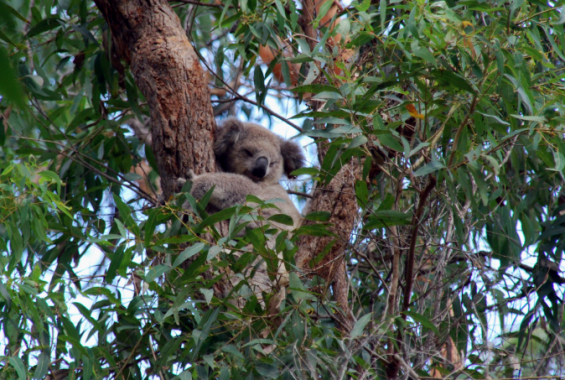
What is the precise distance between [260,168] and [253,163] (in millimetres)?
Result: 72

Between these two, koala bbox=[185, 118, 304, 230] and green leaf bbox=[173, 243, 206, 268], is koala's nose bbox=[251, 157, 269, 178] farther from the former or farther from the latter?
green leaf bbox=[173, 243, 206, 268]

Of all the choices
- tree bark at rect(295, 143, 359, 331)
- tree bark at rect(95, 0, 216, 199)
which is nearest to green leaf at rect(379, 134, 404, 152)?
tree bark at rect(295, 143, 359, 331)

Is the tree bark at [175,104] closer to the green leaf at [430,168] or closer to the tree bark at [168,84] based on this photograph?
the tree bark at [168,84]

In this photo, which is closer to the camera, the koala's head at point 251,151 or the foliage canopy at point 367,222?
the foliage canopy at point 367,222

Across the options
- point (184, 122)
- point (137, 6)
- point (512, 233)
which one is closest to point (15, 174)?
point (184, 122)

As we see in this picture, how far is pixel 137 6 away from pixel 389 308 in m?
1.73

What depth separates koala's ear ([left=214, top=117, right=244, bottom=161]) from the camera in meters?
2.99

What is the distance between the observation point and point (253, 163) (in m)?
3.17

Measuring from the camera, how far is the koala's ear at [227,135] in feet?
9.82

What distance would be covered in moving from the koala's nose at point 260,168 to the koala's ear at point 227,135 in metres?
0.19

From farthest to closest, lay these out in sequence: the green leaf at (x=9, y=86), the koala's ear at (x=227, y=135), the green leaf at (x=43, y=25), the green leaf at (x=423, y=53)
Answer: the koala's ear at (x=227, y=135), the green leaf at (x=43, y=25), the green leaf at (x=423, y=53), the green leaf at (x=9, y=86)

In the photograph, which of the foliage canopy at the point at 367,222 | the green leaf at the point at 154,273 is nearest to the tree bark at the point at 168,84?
the foliage canopy at the point at 367,222

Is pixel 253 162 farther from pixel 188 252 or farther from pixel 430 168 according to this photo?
pixel 430 168

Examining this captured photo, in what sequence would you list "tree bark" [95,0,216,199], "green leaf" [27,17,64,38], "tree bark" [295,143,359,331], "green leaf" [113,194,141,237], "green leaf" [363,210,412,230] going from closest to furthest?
1. "green leaf" [363,210,412,230]
2. "green leaf" [113,194,141,237]
3. "tree bark" [295,143,359,331]
4. "tree bark" [95,0,216,199]
5. "green leaf" [27,17,64,38]
